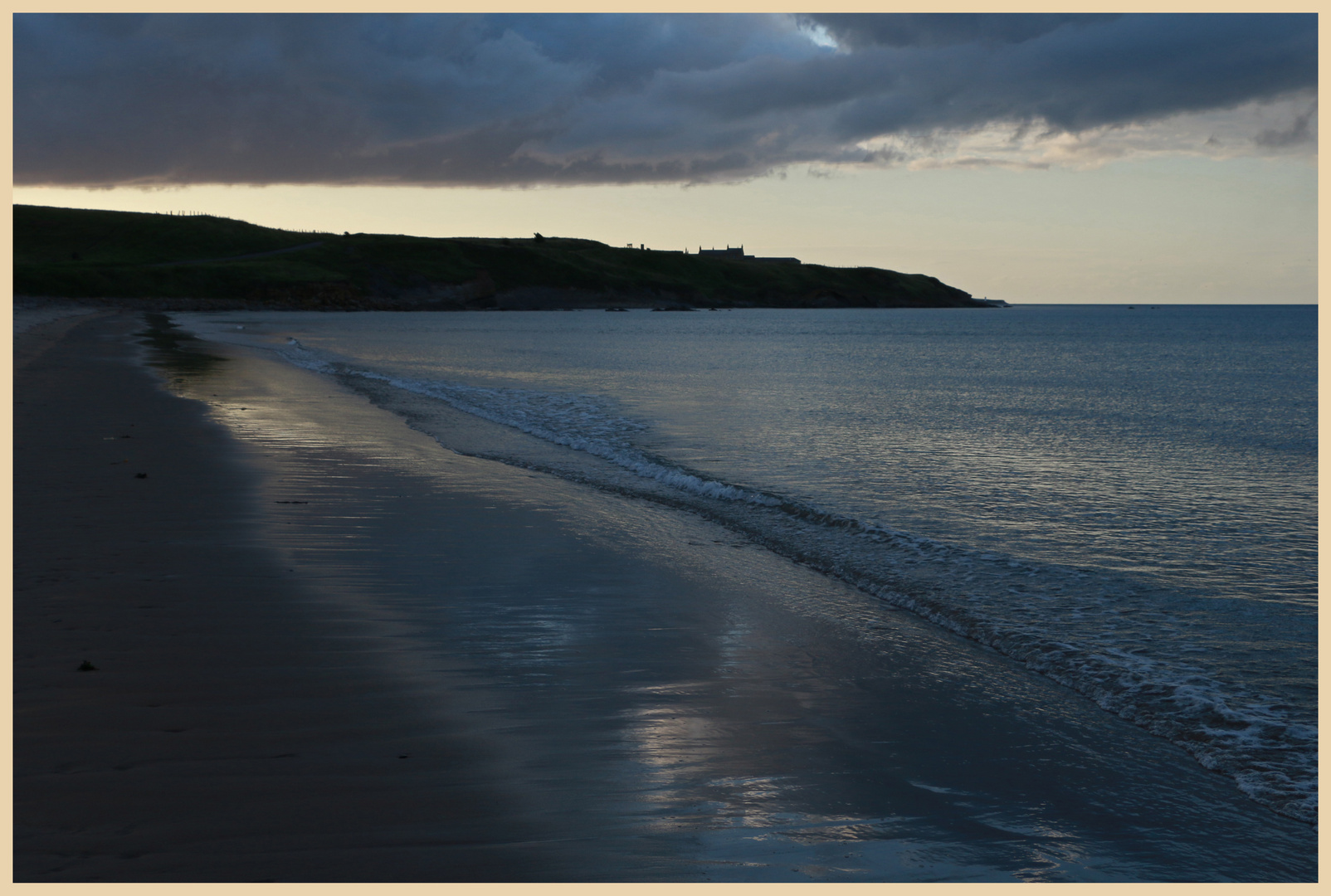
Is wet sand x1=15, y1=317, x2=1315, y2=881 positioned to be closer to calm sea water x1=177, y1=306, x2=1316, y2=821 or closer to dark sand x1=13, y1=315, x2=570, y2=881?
dark sand x1=13, y1=315, x2=570, y2=881

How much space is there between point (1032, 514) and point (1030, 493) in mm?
1684

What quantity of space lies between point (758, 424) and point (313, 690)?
1800 centimetres

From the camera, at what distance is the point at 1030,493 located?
1466cm

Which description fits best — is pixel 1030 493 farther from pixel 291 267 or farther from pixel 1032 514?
pixel 291 267

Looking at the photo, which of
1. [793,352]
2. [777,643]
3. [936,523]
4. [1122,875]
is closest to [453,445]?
[936,523]

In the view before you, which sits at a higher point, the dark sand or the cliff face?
the cliff face

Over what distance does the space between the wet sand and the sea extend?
118 millimetres

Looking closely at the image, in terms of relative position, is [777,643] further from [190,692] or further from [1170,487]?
[1170,487]

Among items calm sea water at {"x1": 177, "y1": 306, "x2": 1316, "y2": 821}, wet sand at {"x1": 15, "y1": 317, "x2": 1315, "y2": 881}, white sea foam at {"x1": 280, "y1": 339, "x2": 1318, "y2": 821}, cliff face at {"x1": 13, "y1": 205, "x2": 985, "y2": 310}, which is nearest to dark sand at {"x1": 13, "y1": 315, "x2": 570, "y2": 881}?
wet sand at {"x1": 15, "y1": 317, "x2": 1315, "y2": 881}

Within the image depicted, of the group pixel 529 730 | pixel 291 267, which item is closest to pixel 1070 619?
pixel 529 730

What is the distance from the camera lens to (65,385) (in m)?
23.3

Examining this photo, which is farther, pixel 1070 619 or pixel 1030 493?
pixel 1030 493

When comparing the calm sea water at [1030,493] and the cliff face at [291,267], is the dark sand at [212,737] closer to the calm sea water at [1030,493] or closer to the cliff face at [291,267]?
the calm sea water at [1030,493]

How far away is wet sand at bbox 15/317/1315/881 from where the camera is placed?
4.30 metres
